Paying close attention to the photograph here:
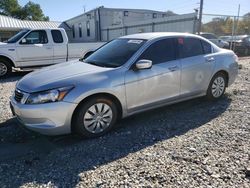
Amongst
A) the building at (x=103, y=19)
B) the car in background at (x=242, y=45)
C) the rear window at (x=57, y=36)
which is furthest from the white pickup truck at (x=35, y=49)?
the building at (x=103, y=19)

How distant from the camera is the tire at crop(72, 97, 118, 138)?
3918 millimetres

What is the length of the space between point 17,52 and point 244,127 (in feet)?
27.1

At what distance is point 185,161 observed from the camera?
339 cm

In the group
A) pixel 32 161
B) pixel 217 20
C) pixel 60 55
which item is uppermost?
pixel 217 20

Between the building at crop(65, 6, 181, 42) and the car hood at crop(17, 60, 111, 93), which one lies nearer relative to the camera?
the car hood at crop(17, 60, 111, 93)

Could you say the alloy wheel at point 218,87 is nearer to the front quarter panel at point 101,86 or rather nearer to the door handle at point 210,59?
the door handle at point 210,59

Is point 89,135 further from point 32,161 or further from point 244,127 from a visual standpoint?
point 244,127

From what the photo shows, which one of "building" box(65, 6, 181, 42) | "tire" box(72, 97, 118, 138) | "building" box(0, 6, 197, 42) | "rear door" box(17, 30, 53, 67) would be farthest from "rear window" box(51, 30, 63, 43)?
"building" box(65, 6, 181, 42)

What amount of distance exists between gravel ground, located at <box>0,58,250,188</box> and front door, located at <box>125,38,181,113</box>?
0.46m

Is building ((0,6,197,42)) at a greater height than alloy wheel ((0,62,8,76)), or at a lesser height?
greater

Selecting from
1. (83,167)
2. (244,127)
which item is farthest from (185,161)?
(244,127)

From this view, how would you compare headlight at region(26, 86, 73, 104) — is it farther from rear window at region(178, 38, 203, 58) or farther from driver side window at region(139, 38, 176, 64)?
rear window at region(178, 38, 203, 58)

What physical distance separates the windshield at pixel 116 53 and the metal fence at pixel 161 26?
38.2 ft

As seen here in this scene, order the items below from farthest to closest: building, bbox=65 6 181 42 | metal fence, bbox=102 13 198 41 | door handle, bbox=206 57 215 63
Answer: building, bbox=65 6 181 42
metal fence, bbox=102 13 198 41
door handle, bbox=206 57 215 63
